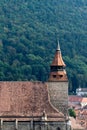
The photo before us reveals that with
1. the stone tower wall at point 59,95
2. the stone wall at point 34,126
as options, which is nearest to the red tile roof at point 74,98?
the stone tower wall at point 59,95

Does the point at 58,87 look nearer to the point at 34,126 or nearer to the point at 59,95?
the point at 59,95

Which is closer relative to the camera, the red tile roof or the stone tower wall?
the stone tower wall

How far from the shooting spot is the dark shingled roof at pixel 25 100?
3312 inches

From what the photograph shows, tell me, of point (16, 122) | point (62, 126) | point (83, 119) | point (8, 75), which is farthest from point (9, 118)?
point (8, 75)

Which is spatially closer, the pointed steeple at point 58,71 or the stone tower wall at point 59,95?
the stone tower wall at point 59,95

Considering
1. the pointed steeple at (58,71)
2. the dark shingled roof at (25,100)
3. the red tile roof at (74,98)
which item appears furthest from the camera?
the red tile roof at (74,98)

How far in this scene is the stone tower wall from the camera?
282ft

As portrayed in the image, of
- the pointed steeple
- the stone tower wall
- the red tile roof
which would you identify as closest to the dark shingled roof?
the stone tower wall

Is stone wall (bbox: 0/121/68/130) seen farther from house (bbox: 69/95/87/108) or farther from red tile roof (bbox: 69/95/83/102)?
red tile roof (bbox: 69/95/83/102)

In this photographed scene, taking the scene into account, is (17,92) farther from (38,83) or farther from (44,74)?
(44,74)

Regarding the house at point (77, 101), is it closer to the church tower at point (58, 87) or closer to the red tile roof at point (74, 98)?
the red tile roof at point (74, 98)

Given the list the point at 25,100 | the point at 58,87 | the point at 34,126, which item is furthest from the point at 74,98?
the point at 34,126

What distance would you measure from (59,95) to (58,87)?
99 cm

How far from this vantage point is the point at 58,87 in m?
86.6
